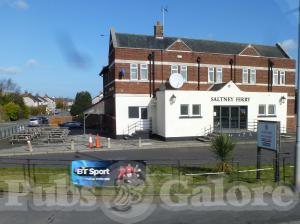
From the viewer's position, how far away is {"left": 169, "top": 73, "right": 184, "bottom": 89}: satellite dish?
31266 mm

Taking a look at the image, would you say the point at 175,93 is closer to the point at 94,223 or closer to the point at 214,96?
the point at 214,96

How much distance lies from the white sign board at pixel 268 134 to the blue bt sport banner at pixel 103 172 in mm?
5345

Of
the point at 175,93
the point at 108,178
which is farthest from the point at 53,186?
the point at 175,93

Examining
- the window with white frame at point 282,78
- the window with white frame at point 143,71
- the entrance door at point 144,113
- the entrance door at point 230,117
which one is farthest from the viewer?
the window with white frame at point 282,78

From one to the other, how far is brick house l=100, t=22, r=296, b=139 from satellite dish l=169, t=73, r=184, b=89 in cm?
44

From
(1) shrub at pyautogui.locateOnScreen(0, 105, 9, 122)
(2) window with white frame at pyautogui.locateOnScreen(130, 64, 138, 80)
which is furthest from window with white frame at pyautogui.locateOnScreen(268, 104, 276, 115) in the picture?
(1) shrub at pyautogui.locateOnScreen(0, 105, 9, 122)

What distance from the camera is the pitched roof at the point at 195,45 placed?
112ft

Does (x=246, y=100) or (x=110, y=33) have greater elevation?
(x=110, y=33)

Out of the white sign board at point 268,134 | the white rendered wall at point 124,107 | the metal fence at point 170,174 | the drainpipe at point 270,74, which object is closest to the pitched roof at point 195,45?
the drainpipe at point 270,74

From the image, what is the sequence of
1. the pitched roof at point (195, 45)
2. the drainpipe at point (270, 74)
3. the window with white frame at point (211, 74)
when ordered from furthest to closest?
the drainpipe at point (270, 74)
the window with white frame at point (211, 74)
the pitched roof at point (195, 45)

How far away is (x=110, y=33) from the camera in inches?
1409

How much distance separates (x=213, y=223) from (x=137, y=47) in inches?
1054

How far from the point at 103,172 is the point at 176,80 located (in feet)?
67.3

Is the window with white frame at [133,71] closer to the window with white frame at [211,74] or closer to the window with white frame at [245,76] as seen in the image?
the window with white frame at [211,74]
